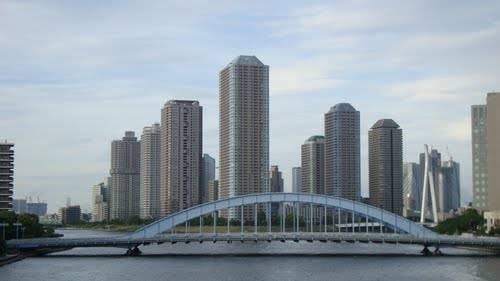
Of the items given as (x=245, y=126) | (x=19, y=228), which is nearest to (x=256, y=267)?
(x=19, y=228)

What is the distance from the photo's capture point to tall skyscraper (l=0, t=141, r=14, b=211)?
381 feet

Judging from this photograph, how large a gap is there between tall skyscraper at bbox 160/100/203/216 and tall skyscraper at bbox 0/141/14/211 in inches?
2836

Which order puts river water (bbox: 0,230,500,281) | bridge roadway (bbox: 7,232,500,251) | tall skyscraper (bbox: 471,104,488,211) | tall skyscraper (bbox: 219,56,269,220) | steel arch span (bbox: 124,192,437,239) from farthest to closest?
tall skyscraper (bbox: 219,56,269,220)
tall skyscraper (bbox: 471,104,488,211)
steel arch span (bbox: 124,192,437,239)
bridge roadway (bbox: 7,232,500,251)
river water (bbox: 0,230,500,281)

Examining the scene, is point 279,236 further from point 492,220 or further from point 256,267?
point 492,220

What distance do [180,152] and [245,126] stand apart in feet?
86.4

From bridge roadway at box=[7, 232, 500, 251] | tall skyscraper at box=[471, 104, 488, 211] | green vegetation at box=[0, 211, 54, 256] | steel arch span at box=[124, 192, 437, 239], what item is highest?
tall skyscraper at box=[471, 104, 488, 211]

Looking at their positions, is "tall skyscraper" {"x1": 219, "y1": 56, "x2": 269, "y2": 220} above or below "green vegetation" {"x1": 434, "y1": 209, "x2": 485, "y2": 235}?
above

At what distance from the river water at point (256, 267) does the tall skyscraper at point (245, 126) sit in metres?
88.5

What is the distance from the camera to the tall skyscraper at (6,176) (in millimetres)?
116188

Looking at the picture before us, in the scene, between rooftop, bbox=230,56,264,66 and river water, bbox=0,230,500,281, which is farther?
rooftop, bbox=230,56,264,66

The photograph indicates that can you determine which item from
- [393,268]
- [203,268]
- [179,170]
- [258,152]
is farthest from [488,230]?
[179,170]

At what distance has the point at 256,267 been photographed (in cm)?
6397

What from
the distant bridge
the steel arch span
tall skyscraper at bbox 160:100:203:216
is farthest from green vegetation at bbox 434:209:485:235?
tall skyscraper at bbox 160:100:203:216

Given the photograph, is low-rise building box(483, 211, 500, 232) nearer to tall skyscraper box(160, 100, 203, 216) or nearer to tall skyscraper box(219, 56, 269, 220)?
tall skyscraper box(219, 56, 269, 220)
